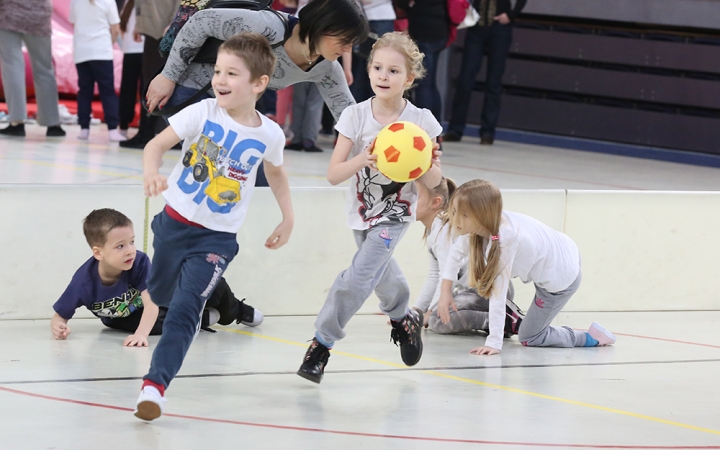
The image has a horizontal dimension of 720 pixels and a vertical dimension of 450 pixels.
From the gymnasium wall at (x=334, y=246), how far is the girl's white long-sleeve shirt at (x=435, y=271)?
325 millimetres

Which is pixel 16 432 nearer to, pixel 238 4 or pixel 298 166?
pixel 238 4

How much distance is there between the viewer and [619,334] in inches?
181

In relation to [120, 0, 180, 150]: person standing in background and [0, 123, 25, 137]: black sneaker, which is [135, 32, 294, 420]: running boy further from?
[0, 123, 25, 137]: black sneaker

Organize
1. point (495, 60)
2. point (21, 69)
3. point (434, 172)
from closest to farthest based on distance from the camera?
point (434, 172)
point (21, 69)
point (495, 60)

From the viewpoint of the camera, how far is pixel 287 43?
12.2ft

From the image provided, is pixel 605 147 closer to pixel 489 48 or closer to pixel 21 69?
pixel 489 48

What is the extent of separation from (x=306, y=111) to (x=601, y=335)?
11.2 feet

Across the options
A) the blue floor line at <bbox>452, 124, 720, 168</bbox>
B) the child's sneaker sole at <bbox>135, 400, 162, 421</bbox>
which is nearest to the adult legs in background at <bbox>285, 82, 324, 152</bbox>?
the blue floor line at <bbox>452, 124, 720, 168</bbox>

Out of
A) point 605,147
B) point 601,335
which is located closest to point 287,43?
point 601,335

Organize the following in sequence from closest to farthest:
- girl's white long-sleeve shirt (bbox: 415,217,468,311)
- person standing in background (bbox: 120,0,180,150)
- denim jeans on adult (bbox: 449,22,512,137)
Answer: girl's white long-sleeve shirt (bbox: 415,217,468,311) → person standing in background (bbox: 120,0,180,150) → denim jeans on adult (bbox: 449,22,512,137)

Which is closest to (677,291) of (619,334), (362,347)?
(619,334)

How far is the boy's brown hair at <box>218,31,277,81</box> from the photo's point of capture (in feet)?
9.82

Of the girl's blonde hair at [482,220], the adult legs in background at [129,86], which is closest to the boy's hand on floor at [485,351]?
the girl's blonde hair at [482,220]

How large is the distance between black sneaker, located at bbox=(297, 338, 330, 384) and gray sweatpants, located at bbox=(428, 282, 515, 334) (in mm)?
1114
